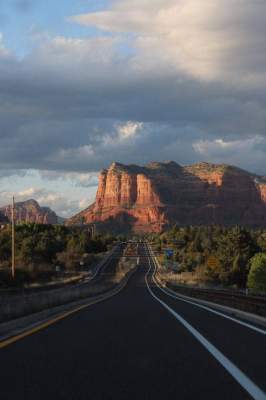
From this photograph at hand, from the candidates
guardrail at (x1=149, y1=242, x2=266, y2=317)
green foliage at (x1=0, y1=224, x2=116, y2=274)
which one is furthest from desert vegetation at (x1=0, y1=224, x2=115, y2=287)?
guardrail at (x1=149, y1=242, x2=266, y2=317)

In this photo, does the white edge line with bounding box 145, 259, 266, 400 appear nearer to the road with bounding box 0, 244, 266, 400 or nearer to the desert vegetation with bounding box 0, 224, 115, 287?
the road with bounding box 0, 244, 266, 400

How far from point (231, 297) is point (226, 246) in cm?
9184

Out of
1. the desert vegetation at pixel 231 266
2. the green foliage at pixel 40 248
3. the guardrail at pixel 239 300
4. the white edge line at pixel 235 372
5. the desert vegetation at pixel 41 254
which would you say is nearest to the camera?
the white edge line at pixel 235 372

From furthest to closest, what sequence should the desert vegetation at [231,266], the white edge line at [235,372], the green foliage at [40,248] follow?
the green foliage at [40,248] < the desert vegetation at [231,266] < the white edge line at [235,372]

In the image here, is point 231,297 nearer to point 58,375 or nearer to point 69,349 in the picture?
point 69,349

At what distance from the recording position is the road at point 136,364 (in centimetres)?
888

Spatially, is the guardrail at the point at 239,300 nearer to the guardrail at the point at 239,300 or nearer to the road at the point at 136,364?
the guardrail at the point at 239,300

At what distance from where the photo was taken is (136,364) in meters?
11.2

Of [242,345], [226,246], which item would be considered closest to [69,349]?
[242,345]

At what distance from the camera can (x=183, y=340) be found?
1478 centimetres

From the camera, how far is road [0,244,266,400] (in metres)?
8.88

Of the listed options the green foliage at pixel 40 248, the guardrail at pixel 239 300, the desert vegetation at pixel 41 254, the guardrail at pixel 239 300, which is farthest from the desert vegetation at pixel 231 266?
the guardrail at pixel 239 300

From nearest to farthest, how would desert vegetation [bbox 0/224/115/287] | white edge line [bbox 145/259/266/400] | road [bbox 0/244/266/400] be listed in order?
1. white edge line [bbox 145/259/266/400]
2. road [bbox 0/244/266/400]
3. desert vegetation [bbox 0/224/115/287]

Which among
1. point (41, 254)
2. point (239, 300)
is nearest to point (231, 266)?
point (41, 254)
